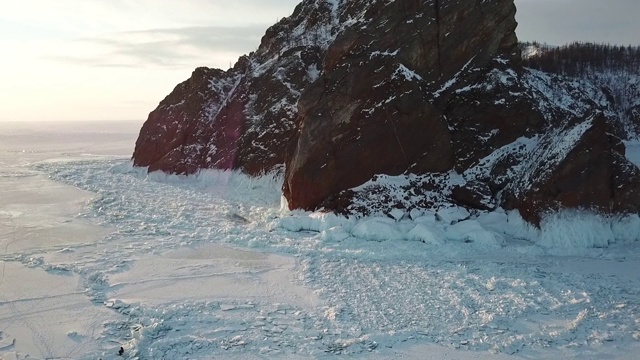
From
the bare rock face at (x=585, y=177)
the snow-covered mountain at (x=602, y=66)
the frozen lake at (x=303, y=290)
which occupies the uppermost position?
the snow-covered mountain at (x=602, y=66)

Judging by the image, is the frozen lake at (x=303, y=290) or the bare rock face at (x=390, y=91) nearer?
the frozen lake at (x=303, y=290)

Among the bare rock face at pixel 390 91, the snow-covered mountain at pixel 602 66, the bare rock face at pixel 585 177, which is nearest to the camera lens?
the bare rock face at pixel 585 177

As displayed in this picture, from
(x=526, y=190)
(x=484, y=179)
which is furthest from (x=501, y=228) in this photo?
(x=484, y=179)

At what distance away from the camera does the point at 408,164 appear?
16.9m

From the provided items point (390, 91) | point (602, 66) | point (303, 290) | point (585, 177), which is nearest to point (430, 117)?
point (390, 91)

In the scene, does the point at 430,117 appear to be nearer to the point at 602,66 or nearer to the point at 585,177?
the point at 585,177

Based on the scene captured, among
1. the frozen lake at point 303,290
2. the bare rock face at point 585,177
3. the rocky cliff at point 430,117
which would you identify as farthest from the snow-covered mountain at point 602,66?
the frozen lake at point 303,290

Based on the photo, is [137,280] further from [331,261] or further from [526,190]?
[526,190]

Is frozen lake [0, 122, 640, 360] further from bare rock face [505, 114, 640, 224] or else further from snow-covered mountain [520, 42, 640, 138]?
snow-covered mountain [520, 42, 640, 138]

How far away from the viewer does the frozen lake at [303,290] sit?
26.1ft

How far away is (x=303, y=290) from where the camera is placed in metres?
10.5

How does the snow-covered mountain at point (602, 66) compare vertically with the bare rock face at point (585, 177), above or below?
above

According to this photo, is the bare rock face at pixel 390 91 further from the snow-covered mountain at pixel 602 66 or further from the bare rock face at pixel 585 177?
the snow-covered mountain at pixel 602 66

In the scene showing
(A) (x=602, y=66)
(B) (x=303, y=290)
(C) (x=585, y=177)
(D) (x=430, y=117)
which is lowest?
(B) (x=303, y=290)
